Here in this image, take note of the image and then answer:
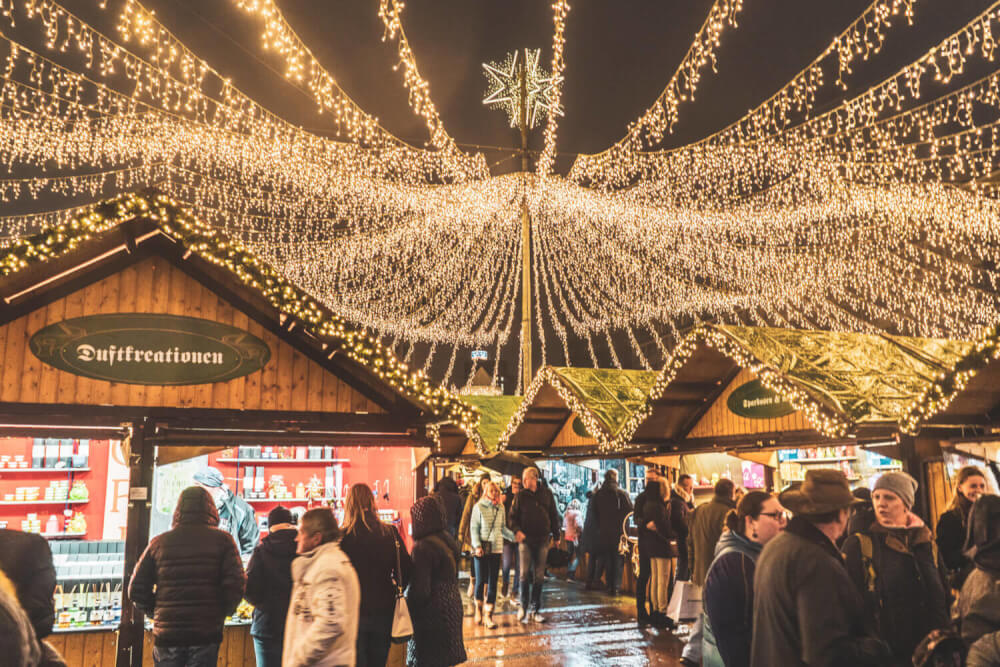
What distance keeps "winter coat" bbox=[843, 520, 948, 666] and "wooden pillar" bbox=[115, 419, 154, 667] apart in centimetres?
542

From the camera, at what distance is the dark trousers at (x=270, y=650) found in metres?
5.07

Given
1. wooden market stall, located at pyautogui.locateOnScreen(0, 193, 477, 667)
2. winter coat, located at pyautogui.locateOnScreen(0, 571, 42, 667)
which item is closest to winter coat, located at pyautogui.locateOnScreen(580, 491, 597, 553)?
wooden market stall, located at pyautogui.locateOnScreen(0, 193, 477, 667)

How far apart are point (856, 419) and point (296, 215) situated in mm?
8912

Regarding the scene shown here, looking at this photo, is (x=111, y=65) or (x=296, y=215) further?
(x=296, y=215)

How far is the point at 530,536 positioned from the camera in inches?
354

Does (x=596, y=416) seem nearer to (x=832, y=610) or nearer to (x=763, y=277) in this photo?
(x=763, y=277)

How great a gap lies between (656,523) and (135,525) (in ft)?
18.0

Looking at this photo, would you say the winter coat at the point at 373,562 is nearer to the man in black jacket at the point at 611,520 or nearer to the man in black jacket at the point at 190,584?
the man in black jacket at the point at 190,584

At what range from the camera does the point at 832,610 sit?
2820mm

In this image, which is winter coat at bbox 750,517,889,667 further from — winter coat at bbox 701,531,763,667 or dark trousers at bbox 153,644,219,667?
dark trousers at bbox 153,644,219,667

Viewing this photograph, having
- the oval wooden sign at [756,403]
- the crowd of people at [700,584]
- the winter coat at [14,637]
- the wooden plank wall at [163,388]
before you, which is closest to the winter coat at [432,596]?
the crowd of people at [700,584]

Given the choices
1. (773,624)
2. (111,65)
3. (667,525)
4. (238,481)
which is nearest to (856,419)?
(667,525)

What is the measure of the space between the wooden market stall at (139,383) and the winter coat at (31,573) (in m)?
2.50

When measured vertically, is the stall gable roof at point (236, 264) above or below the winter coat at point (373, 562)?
above
